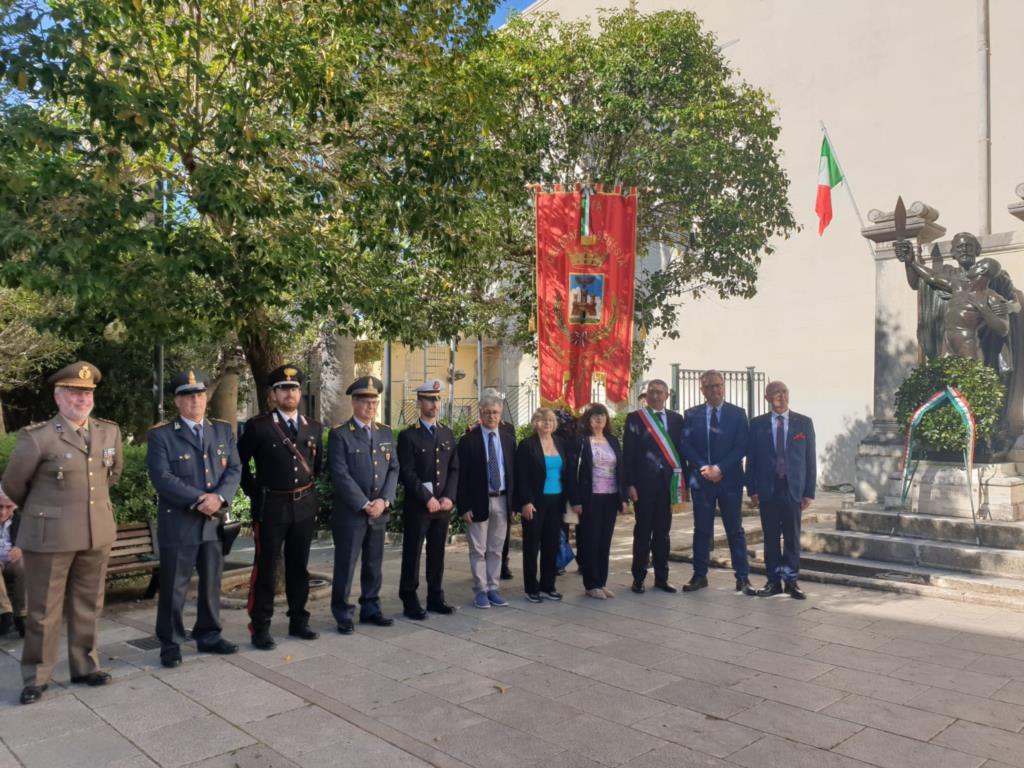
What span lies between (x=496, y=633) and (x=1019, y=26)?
1555cm

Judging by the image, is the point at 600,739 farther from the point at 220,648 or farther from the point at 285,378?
the point at 285,378

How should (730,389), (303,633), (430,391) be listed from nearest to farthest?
(303,633), (430,391), (730,389)

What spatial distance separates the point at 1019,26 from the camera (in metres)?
15.1

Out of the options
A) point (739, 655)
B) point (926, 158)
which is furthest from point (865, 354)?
point (739, 655)

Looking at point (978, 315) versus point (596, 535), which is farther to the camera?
point (978, 315)

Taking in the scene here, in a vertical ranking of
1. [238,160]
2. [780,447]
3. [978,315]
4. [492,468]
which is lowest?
[492,468]

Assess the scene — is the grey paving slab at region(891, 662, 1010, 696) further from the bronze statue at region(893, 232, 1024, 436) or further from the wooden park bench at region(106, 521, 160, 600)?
the wooden park bench at region(106, 521, 160, 600)

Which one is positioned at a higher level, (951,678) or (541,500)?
(541,500)

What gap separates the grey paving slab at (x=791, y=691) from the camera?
14.6 feet

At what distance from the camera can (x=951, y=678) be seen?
4.89 m

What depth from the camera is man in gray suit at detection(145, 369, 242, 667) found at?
16.9 ft

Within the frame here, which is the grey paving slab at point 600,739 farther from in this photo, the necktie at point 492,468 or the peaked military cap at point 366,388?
the peaked military cap at point 366,388

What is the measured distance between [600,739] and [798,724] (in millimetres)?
1025

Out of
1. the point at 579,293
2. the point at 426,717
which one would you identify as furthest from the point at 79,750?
the point at 579,293
